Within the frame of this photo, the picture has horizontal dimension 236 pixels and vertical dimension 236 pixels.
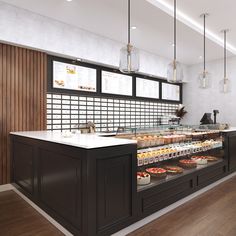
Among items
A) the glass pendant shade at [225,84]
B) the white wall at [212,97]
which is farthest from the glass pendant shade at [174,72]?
the white wall at [212,97]

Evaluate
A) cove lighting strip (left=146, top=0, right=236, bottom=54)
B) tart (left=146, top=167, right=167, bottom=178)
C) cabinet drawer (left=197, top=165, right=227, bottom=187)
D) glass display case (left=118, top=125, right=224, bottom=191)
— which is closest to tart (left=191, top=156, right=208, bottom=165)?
glass display case (left=118, top=125, right=224, bottom=191)

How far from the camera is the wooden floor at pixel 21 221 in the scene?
2.41 metres

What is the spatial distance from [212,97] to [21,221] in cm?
657

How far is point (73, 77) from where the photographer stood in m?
4.68

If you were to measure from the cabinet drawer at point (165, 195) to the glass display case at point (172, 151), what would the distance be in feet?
0.32

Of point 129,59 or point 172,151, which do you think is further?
point 172,151

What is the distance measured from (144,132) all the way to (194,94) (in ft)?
17.5

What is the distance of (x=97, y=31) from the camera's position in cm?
471

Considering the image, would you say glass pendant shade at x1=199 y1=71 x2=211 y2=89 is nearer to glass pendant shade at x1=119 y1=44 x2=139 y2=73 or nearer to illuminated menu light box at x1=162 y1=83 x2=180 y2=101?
glass pendant shade at x1=119 y1=44 x2=139 y2=73

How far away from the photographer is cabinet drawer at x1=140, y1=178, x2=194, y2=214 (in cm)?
252

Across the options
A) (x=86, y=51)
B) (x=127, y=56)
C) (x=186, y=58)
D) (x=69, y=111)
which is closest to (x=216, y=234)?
(x=127, y=56)

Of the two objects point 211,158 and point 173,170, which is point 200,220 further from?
point 211,158

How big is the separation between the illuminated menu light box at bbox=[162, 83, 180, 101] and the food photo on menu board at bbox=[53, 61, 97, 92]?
9.72 ft

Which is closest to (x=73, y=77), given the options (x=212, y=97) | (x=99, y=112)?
(x=99, y=112)
